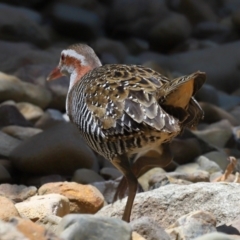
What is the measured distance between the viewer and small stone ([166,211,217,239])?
3.95m

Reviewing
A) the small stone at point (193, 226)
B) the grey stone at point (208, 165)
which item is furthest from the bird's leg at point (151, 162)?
the grey stone at point (208, 165)

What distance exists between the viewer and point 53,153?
6605mm

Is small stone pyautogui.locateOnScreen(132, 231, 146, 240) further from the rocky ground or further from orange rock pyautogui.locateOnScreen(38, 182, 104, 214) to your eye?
orange rock pyautogui.locateOnScreen(38, 182, 104, 214)

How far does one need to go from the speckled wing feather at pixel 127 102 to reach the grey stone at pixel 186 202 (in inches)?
17.8

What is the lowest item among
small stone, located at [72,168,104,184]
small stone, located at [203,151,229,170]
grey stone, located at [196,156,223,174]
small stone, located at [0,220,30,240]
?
small stone, located at [203,151,229,170]

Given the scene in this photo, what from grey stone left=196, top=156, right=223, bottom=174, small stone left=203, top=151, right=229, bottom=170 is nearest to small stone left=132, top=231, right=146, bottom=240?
grey stone left=196, top=156, right=223, bottom=174

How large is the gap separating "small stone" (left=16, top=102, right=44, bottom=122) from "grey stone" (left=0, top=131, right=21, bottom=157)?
85 centimetres

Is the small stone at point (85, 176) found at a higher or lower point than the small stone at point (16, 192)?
lower

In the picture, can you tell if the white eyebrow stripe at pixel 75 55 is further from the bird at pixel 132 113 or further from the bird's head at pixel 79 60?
the bird at pixel 132 113

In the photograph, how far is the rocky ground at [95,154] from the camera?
13.4 feet

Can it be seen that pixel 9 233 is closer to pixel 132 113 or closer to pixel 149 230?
pixel 149 230

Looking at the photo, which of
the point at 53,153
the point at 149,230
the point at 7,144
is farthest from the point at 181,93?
the point at 7,144

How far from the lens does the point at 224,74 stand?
11.1 metres

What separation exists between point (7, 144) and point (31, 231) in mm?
3748
